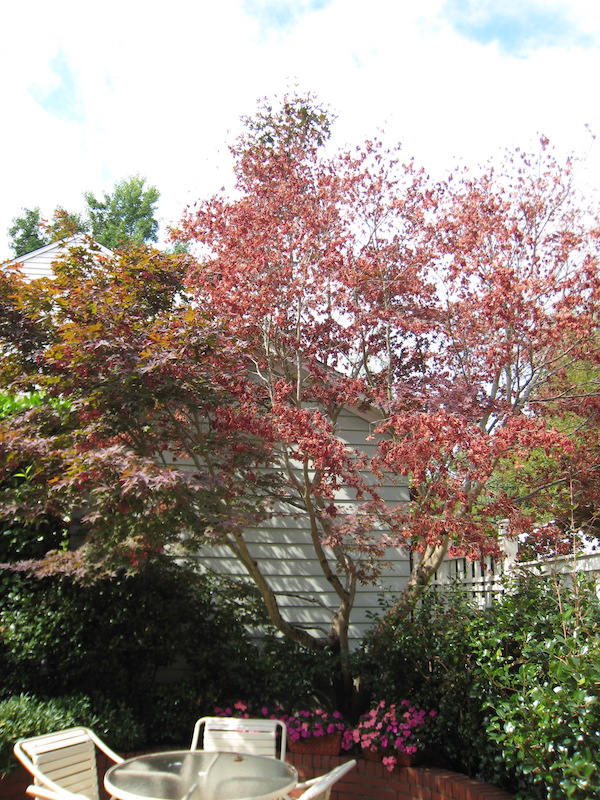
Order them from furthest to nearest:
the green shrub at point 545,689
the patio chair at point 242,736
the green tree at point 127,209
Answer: the green tree at point 127,209, the patio chair at point 242,736, the green shrub at point 545,689

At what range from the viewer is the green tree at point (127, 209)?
91.9 ft

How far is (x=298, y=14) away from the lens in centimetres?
690

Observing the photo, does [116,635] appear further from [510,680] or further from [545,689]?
[545,689]

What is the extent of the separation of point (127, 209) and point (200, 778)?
27350 millimetres

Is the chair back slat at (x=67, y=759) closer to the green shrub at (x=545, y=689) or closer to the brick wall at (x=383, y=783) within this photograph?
the brick wall at (x=383, y=783)

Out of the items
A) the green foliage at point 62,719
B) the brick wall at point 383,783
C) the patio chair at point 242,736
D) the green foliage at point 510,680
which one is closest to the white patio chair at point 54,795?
the patio chair at point 242,736

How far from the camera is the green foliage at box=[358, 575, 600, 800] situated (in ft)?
12.8

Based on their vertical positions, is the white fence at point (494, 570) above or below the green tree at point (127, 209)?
below

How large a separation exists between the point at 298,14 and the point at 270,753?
22.0 feet

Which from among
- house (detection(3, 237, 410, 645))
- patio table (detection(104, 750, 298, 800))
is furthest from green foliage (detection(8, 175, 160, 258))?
patio table (detection(104, 750, 298, 800))

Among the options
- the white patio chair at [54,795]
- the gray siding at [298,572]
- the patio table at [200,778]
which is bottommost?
the white patio chair at [54,795]

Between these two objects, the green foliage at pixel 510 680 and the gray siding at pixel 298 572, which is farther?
the gray siding at pixel 298 572

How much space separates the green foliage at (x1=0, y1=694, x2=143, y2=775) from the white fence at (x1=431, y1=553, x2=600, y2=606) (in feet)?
10.7

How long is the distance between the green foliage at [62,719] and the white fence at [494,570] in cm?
326
